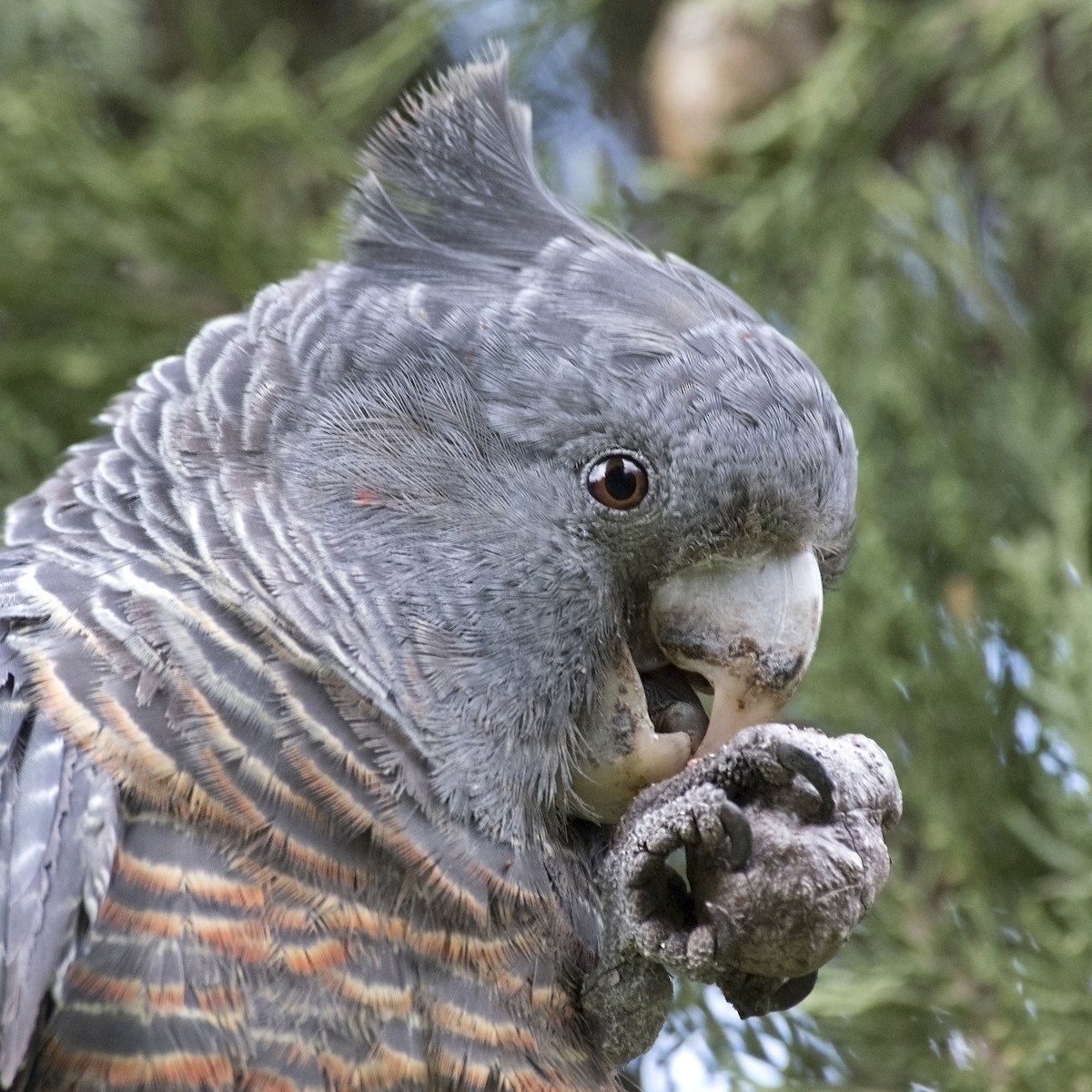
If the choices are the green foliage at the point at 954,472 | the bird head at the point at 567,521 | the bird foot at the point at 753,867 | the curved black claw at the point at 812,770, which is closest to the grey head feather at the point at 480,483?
the bird head at the point at 567,521

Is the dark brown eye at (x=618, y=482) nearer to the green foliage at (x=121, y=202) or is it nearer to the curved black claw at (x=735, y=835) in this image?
the curved black claw at (x=735, y=835)

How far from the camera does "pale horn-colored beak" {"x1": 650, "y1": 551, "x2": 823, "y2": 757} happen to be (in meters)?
1.80

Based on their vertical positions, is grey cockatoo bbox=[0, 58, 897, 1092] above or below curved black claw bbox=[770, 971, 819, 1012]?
above

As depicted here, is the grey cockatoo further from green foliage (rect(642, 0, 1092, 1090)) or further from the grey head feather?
green foliage (rect(642, 0, 1092, 1090))

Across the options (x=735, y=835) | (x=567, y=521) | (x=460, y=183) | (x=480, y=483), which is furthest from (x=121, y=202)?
(x=735, y=835)

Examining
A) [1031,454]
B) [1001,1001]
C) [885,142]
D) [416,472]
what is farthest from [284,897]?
[885,142]

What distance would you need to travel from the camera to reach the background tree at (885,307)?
8.41ft

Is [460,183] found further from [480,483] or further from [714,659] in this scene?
[714,659]

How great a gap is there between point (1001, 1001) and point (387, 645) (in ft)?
4.43

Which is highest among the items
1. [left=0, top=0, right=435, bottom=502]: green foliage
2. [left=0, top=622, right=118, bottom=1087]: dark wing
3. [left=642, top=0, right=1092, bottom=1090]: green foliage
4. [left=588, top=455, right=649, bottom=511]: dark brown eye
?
[left=0, top=0, right=435, bottom=502]: green foliage

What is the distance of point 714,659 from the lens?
1.82 m

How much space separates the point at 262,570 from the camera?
5.82ft

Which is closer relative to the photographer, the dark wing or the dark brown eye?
the dark wing

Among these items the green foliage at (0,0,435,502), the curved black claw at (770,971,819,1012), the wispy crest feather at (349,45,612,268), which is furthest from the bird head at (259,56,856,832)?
the green foliage at (0,0,435,502)
